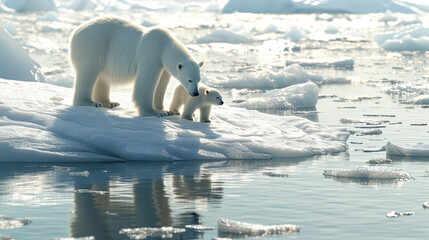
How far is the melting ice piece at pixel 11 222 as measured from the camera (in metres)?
5.98

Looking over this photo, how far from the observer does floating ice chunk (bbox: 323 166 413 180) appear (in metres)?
8.26

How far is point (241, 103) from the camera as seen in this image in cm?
1591

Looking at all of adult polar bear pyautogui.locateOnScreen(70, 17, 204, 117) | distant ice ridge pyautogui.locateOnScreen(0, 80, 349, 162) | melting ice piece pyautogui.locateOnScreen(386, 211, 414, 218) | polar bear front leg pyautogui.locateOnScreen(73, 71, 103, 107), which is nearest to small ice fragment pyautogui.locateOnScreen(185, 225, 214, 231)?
melting ice piece pyautogui.locateOnScreen(386, 211, 414, 218)

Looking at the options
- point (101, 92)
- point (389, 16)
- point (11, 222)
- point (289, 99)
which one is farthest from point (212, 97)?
point (389, 16)

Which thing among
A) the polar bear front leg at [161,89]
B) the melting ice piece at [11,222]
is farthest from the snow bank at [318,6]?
the melting ice piece at [11,222]

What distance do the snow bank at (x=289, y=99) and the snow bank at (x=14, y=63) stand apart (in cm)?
476

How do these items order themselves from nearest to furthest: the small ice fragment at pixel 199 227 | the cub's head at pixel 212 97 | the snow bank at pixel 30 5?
the small ice fragment at pixel 199 227
the cub's head at pixel 212 97
the snow bank at pixel 30 5

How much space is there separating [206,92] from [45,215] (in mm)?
4201

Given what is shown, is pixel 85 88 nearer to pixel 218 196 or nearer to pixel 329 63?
pixel 218 196

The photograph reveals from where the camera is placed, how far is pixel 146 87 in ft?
33.0

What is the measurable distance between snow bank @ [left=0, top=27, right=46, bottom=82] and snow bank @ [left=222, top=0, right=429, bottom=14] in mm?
45166

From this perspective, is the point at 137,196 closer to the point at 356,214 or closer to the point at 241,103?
the point at 356,214

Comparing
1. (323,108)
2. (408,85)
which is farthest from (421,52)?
(323,108)

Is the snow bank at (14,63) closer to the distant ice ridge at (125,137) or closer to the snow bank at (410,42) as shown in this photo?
the distant ice ridge at (125,137)
